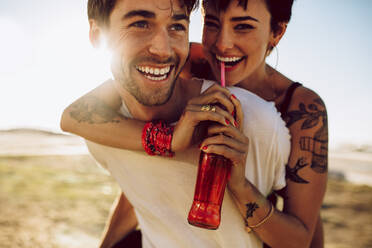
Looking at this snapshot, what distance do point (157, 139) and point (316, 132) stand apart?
918 millimetres

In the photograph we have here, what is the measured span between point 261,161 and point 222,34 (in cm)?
83

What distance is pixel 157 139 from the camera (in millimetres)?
1705

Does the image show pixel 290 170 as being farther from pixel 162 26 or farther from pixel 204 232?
pixel 162 26

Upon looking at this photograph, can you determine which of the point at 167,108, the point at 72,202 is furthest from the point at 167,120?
the point at 72,202

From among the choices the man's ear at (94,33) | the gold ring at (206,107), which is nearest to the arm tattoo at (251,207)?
the gold ring at (206,107)

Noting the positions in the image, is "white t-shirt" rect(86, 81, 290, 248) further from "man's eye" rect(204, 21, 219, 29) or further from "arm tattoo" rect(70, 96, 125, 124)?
"man's eye" rect(204, 21, 219, 29)

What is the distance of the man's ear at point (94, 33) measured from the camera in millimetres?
2096

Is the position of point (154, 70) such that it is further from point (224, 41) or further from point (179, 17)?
point (224, 41)

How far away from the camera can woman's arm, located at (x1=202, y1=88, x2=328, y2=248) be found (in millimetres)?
1605

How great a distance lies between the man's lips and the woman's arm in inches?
26.8

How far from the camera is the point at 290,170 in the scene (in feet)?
5.95

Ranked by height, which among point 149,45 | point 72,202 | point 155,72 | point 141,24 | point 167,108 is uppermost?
point 141,24

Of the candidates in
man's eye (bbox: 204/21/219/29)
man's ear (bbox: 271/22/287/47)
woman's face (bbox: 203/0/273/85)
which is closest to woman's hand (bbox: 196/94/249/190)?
woman's face (bbox: 203/0/273/85)

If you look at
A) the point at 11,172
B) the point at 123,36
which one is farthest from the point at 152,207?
the point at 11,172
